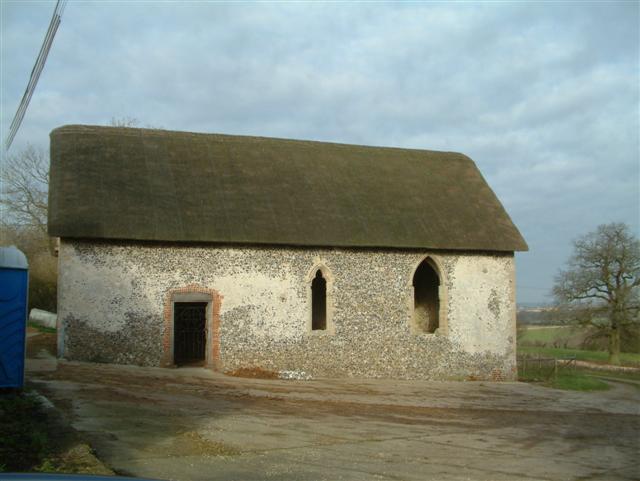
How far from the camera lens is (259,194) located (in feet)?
77.4

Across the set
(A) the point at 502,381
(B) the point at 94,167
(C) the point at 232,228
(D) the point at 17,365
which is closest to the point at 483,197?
(A) the point at 502,381

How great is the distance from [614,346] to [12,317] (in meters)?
41.8

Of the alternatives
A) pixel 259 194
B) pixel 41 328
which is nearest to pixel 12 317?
pixel 259 194

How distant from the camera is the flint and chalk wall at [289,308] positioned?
64.8ft

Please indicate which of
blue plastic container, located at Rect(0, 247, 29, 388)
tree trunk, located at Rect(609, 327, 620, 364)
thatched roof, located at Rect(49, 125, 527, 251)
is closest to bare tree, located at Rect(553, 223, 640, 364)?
tree trunk, located at Rect(609, 327, 620, 364)

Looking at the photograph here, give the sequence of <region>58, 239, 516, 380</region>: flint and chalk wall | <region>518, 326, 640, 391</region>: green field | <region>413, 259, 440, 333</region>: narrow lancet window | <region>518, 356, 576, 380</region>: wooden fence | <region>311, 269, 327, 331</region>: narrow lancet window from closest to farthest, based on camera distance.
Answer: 1. <region>58, 239, 516, 380</region>: flint and chalk wall
2. <region>311, 269, 327, 331</region>: narrow lancet window
3. <region>413, 259, 440, 333</region>: narrow lancet window
4. <region>518, 326, 640, 391</region>: green field
5. <region>518, 356, 576, 380</region>: wooden fence

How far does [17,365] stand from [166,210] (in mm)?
8928

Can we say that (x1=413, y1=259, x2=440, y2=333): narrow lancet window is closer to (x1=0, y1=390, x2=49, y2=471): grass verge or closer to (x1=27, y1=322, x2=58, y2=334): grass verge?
(x1=27, y1=322, x2=58, y2=334): grass verge

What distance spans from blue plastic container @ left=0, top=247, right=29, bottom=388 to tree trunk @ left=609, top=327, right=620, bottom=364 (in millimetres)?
41009

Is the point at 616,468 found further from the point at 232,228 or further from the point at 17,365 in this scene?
the point at 232,228

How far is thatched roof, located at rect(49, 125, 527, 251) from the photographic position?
20.8 m

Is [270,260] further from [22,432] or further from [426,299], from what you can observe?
[22,432]

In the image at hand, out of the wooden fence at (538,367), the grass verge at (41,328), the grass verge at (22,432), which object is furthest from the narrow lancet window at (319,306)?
the grass verge at (22,432)

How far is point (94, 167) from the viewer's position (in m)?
22.0
